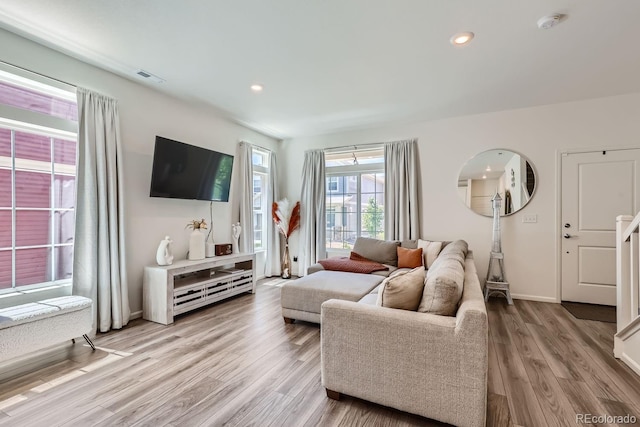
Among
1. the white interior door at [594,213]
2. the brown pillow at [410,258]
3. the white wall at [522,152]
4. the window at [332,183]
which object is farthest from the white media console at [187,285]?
the white interior door at [594,213]

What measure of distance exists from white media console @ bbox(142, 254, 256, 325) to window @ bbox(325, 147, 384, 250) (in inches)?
71.6

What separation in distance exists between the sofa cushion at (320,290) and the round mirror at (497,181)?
2.10m

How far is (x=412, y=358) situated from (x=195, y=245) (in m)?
2.99

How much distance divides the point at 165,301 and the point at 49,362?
3.15ft

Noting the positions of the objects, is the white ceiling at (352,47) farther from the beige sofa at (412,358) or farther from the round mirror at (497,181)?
the beige sofa at (412,358)

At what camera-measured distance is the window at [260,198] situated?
5242 millimetres

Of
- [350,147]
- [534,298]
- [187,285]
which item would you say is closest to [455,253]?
[534,298]

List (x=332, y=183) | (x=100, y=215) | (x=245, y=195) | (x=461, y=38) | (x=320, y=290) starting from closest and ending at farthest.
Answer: (x=461, y=38) → (x=100, y=215) → (x=320, y=290) → (x=245, y=195) → (x=332, y=183)

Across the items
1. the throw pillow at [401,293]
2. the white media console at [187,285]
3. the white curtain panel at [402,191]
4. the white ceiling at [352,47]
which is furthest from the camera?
the white curtain panel at [402,191]

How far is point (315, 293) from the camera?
2.96m

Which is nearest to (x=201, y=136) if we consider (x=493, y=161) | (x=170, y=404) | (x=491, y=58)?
(x=170, y=404)

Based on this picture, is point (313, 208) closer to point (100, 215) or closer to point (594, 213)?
point (100, 215)

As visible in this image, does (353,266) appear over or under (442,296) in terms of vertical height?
under
